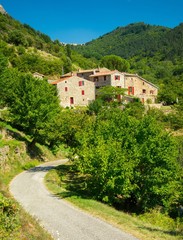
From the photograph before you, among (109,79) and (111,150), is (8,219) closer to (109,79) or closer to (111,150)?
(111,150)

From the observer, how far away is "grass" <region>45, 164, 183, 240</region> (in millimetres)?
13430

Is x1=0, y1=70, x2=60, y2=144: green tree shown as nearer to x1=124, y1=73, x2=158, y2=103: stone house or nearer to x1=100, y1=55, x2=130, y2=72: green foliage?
x1=124, y1=73, x2=158, y2=103: stone house

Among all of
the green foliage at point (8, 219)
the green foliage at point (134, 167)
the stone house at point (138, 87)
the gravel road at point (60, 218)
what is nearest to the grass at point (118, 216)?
the gravel road at point (60, 218)

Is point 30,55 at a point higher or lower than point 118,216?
higher

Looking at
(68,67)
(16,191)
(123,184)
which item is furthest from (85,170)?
(68,67)

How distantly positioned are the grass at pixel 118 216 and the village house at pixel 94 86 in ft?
119

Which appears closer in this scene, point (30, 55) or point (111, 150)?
point (111, 150)

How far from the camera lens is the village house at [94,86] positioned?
64.1m

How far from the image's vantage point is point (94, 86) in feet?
226

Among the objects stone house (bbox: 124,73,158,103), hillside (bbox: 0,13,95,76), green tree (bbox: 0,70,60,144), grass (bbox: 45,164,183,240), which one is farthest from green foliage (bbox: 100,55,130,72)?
grass (bbox: 45,164,183,240)

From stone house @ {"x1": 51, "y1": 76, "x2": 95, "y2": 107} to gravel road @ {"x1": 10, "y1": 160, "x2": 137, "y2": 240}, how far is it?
137 feet

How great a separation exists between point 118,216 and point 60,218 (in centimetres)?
317

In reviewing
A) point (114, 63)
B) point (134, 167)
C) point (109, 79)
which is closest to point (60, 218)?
point (134, 167)

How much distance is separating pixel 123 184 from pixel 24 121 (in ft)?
59.8
